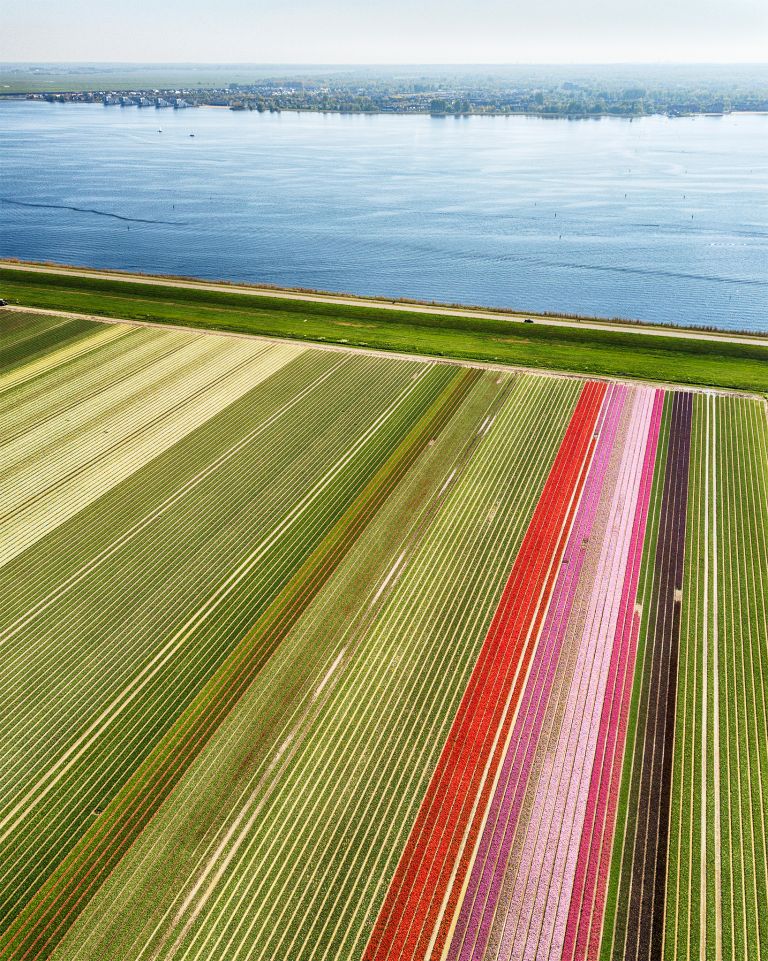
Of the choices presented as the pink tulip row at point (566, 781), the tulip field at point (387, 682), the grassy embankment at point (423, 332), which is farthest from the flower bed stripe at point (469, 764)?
the grassy embankment at point (423, 332)

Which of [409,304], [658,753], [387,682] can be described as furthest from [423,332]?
[658,753]

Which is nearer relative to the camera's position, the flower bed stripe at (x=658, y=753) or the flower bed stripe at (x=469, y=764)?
the flower bed stripe at (x=658, y=753)

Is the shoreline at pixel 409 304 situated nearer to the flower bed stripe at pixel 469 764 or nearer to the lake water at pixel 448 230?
the lake water at pixel 448 230

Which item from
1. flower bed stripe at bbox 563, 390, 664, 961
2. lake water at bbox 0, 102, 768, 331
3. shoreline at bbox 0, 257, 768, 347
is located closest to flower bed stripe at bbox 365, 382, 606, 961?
flower bed stripe at bbox 563, 390, 664, 961

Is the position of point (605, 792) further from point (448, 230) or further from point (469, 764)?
point (448, 230)

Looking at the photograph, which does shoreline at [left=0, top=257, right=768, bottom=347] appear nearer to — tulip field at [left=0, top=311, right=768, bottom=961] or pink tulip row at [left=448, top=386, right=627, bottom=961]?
tulip field at [left=0, top=311, right=768, bottom=961]

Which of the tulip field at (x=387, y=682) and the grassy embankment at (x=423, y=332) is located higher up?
the grassy embankment at (x=423, y=332)

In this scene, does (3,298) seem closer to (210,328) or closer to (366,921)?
(210,328)
